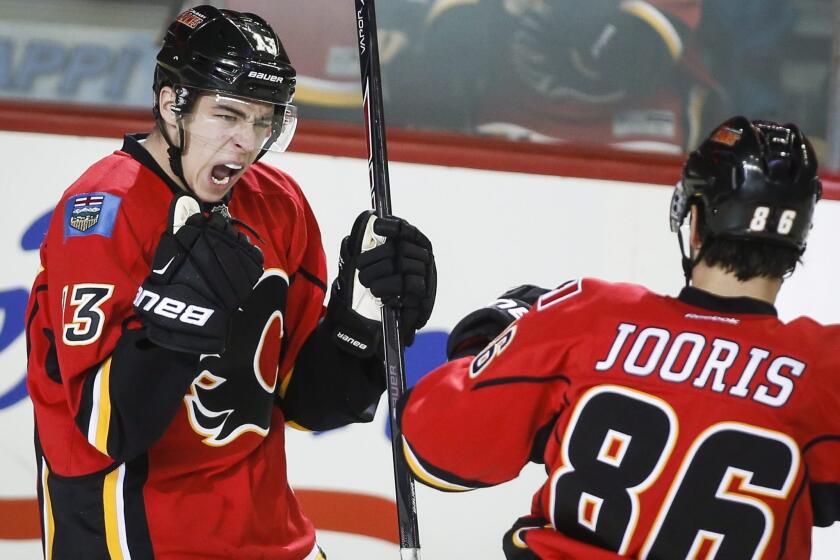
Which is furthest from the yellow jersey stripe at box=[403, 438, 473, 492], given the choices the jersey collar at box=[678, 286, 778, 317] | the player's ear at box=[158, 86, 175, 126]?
the player's ear at box=[158, 86, 175, 126]

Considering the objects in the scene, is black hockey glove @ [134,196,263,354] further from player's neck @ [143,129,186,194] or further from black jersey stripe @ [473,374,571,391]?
black jersey stripe @ [473,374,571,391]

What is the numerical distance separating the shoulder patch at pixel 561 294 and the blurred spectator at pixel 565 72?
140 cm

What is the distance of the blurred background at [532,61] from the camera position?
8.84 feet

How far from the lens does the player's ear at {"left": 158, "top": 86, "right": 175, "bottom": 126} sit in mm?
1660

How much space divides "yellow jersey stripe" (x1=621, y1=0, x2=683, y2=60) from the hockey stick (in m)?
1.16

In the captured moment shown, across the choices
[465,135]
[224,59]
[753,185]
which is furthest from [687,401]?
[465,135]

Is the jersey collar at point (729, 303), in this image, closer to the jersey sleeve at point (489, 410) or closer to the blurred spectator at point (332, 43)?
the jersey sleeve at point (489, 410)

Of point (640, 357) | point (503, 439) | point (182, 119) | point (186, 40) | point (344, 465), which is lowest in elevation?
point (344, 465)

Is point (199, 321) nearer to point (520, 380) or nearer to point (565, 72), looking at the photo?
point (520, 380)

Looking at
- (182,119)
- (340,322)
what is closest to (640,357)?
(340,322)

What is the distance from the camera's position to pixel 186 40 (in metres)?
1.66

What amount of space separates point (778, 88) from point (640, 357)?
1720mm

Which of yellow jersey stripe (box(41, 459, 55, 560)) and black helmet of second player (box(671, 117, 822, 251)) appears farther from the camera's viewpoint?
yellow jersey stripe (box(41, 459, 55, 560))

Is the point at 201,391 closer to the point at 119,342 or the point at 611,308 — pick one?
the point at 119,342
